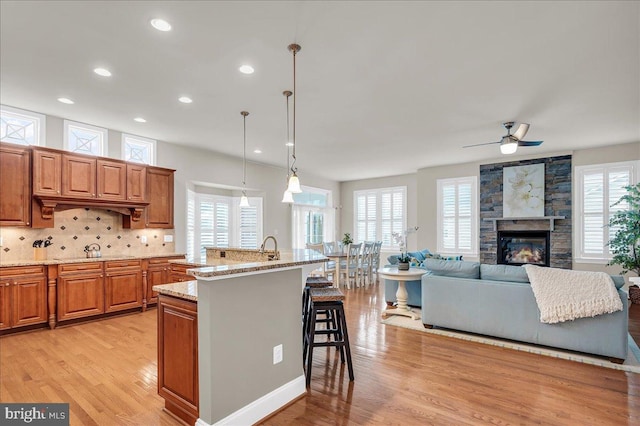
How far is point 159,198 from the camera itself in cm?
568

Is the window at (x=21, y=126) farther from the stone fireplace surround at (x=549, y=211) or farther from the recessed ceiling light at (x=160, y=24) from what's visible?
the stone fireplace surround at (x=549, y=211)

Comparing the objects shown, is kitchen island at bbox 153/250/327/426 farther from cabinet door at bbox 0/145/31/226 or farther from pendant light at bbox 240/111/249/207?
→ cabinet door at bbox 0/145/31/226

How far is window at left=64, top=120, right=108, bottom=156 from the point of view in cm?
486

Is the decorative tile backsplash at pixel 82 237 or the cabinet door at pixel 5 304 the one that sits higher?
the decorative tile backsplash at pixel 82 237

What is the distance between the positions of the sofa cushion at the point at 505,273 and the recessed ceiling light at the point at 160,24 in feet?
13.6

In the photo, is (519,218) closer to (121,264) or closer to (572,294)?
(572,294)

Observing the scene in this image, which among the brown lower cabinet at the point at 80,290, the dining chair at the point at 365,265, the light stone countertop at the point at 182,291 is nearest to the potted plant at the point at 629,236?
the dining chair at the point at 365,265

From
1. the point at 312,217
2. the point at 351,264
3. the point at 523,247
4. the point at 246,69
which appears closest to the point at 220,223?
the point at 312,217

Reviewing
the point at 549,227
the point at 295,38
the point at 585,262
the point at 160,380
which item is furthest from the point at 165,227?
the point at 585,262

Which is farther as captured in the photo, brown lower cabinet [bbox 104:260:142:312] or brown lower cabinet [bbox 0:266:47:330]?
brown lower cabinet [bbox 104:260:142:312]

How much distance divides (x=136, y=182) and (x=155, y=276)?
1.58 metres

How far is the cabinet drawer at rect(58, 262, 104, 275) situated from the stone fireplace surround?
25.1ft

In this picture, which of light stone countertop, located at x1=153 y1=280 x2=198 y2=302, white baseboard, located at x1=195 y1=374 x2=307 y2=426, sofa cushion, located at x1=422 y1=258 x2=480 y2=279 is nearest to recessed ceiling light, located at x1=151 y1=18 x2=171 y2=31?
light stone countertop, located at x1=153 y1=280 x2=198 y2=302

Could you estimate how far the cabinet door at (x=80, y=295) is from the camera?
4355 mm
